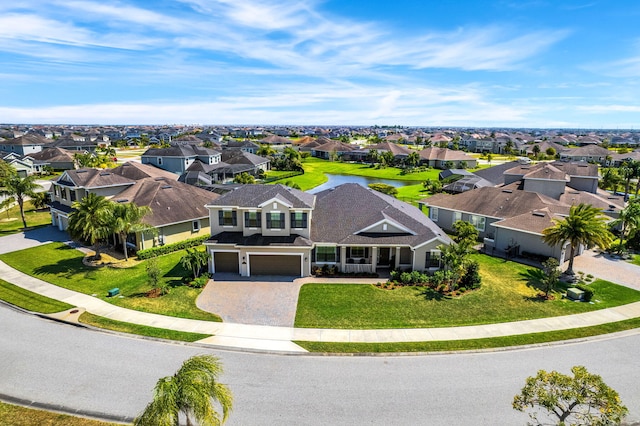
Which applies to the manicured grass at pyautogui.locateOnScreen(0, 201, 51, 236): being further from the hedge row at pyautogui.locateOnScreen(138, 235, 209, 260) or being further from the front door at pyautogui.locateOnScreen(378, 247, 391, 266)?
the front door at pyautogui.locateOnScreen(378, 247, 391, 266)

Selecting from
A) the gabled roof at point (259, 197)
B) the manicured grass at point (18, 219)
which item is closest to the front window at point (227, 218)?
the gabled roof at point (259, 197)

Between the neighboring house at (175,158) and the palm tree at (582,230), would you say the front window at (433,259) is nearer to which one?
the palm tree at (582,230)

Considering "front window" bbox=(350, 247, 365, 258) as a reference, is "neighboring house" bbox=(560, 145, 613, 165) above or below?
above

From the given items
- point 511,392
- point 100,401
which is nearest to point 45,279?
point 100,401

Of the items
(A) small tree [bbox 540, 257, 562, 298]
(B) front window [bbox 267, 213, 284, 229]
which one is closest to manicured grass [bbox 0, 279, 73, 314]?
(B) front window [bbox 267, 213, 284, 229]

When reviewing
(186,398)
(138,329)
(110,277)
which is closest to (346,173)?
(110,277)
